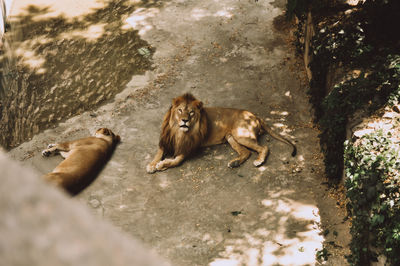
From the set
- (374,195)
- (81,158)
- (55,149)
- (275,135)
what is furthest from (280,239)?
(55,149)

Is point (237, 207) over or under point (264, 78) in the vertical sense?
under

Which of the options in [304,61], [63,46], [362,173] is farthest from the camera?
[63,46]

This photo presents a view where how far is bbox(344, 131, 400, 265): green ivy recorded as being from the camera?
178 inches

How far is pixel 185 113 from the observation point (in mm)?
6754

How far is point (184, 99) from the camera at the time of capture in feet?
22.6

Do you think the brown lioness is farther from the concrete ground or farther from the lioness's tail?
the lioness's tail

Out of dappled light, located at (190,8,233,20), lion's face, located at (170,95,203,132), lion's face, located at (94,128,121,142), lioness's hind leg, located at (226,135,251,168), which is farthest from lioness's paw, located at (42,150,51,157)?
dappled light, located at (190,8,233,20)

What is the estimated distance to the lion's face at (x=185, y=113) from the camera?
674cm

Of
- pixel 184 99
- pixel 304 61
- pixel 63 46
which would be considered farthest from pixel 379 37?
pixel 63 46

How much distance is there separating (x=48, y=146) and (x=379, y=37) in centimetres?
515

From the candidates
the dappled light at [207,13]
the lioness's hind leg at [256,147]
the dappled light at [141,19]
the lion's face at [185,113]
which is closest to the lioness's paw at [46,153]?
the lion's face at [185,113]

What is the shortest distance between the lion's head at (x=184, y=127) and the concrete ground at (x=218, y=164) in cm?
30

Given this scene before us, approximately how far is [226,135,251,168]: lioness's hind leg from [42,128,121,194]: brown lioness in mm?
1801

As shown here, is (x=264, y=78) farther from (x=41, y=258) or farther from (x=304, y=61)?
(x=41, y=258)
